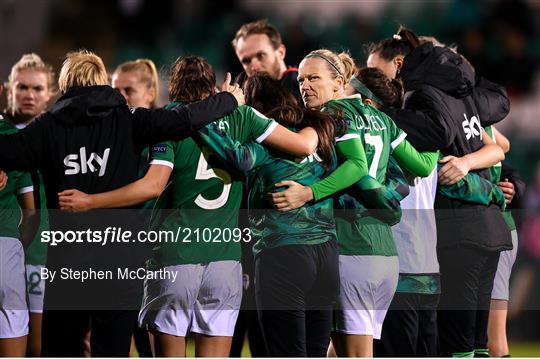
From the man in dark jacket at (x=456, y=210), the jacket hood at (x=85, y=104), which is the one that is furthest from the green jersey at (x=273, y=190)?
the man in dark jacket at (x=456, y=210)

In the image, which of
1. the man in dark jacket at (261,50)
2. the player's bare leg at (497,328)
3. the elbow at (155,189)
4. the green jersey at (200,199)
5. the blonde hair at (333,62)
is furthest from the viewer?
the man in dark jacket at (261,50)

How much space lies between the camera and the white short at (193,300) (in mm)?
4785

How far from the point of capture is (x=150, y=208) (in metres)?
5.12

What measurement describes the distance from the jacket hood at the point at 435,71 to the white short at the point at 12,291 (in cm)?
243

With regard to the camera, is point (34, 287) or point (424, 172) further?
point (34, 287)

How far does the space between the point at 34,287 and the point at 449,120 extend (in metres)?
2.80

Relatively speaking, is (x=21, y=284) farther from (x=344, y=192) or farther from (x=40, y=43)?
(x=40, y=43)

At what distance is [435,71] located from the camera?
5.52 meters

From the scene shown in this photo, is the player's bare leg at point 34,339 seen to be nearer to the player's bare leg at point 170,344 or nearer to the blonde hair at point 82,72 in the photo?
the player's bare leg at point 170,344

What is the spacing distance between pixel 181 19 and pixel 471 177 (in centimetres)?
852

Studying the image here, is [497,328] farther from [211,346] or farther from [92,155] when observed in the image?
[92,155]

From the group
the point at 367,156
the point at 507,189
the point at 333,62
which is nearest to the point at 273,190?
the point at 367,156

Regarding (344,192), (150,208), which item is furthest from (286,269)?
(150,208)

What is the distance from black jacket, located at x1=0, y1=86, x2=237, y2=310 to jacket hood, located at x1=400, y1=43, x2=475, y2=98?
4.35 feet
